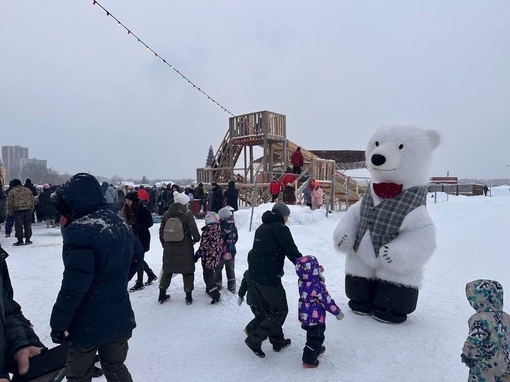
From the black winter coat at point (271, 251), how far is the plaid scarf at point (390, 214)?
1.18 meters

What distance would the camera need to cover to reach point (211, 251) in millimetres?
5234

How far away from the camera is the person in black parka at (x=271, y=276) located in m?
3.58

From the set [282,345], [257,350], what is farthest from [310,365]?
[257,350]

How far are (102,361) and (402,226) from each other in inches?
132

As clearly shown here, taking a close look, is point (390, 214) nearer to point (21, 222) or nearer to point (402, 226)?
point (402, 226)

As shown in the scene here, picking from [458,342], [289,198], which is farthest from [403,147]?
[289,198]

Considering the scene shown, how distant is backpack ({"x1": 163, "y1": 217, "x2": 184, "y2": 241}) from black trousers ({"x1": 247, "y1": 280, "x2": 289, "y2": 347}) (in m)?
1.77

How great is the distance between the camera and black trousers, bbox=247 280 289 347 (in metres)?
3.56

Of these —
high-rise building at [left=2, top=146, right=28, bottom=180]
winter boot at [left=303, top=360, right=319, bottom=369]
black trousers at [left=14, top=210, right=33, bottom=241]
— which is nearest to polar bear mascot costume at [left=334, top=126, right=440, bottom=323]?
winter boot at [left=303, top=360, right=319, bottom=369]

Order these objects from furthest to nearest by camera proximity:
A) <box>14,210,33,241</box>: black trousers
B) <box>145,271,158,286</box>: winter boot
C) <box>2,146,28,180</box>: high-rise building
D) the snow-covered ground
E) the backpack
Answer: <box>2,146,28,180</box>: high-rise building, <box>14,210,33,241</box>: black trousers, <box>145,271,158,286</box>: winter boot, the backpack, the snow-covered ground

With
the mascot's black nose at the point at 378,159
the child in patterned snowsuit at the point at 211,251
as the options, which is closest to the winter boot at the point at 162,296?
the child in patterned snowsuit at the point at 211,251

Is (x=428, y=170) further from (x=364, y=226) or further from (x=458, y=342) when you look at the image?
(x=458, y=342)

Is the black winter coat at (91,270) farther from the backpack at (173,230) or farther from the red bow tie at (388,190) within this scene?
the red bow tie at (388,190)

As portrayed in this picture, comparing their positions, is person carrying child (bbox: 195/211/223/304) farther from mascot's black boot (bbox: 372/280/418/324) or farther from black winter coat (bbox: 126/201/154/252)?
mascot's black boot (bbox: 372/280/418/324)
